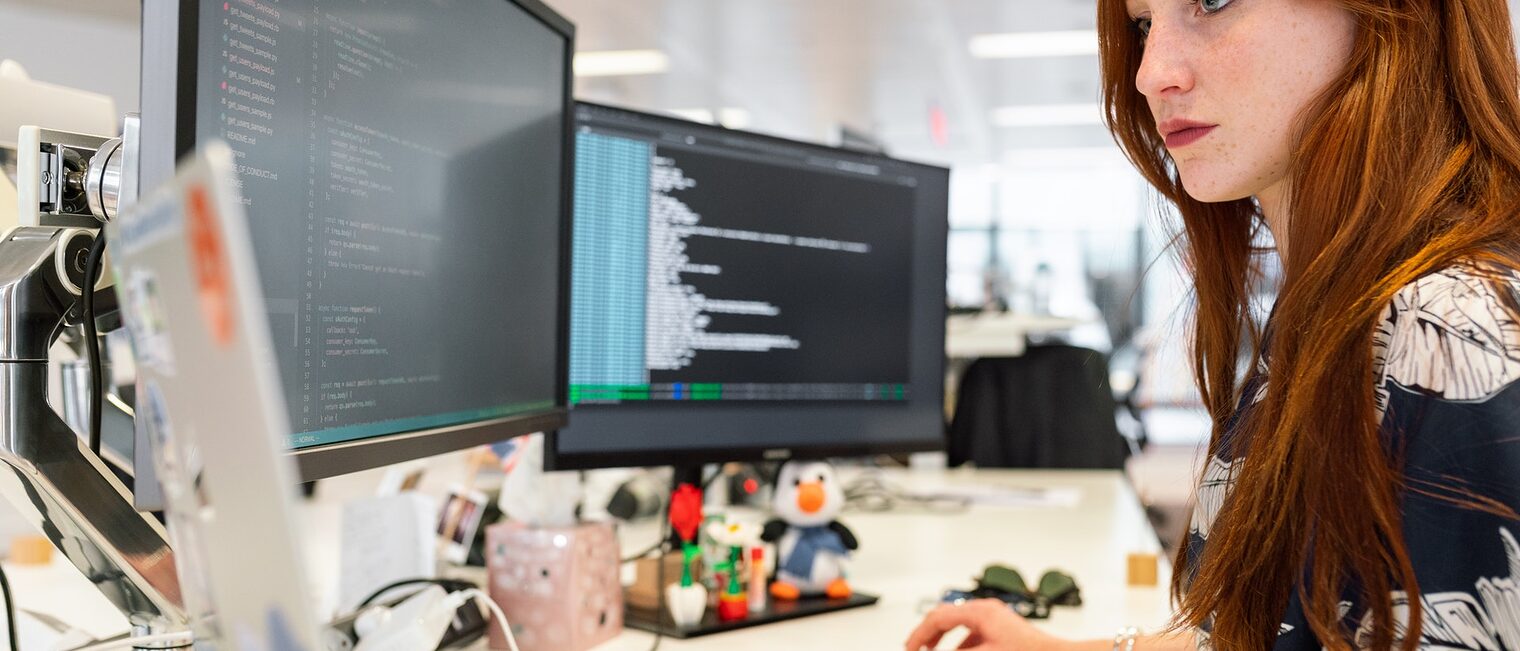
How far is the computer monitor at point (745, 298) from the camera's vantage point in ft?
3.59

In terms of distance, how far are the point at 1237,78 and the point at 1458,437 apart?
0.28m

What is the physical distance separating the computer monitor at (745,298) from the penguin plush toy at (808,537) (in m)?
0.05

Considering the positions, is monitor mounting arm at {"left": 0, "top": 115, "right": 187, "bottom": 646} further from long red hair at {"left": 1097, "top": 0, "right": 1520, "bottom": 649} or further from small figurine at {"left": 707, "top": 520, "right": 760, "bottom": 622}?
long red hair at {"left": 1097, "top": 0, "right": 1520, "bottom": 649}

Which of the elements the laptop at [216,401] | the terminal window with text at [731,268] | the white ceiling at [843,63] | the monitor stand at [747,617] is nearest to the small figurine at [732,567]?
the monitor stand at [747,617]

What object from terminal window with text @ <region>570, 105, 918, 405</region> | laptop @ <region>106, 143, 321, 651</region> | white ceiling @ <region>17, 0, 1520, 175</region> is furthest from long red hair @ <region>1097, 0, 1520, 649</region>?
white ceiling @ <region>17, 0, 1520, 175</region>

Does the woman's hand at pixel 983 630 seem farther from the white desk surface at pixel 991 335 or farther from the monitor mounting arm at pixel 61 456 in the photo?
the white desk surface at pixel 991 335

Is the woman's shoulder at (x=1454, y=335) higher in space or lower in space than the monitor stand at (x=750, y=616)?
higher

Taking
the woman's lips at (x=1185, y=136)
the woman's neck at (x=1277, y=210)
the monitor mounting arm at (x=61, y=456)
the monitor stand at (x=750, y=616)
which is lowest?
the monitor stand at (x=750, y=616)

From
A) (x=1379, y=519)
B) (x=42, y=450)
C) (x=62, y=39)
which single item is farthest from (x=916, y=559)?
(x=62, y=39)

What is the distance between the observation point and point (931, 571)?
1286mm

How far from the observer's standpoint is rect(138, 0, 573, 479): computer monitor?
57 cm

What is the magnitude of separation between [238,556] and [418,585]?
81 centimetres

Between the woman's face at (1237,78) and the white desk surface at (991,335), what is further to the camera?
the white desk surface at (991,335)

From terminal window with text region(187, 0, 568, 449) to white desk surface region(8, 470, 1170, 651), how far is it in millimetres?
327
